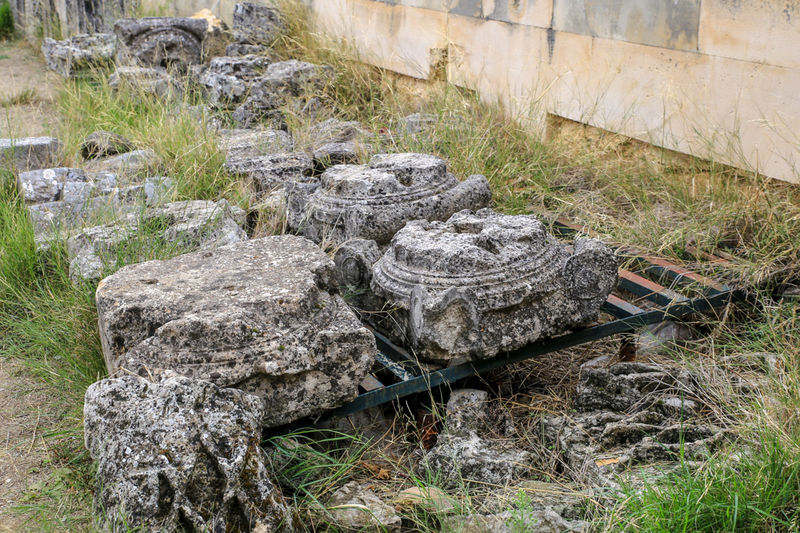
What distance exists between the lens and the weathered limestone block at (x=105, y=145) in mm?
5855

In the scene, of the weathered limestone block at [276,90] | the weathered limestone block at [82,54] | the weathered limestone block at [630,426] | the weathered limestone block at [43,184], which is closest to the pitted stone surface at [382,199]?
the weathered limestone block at [630,426]

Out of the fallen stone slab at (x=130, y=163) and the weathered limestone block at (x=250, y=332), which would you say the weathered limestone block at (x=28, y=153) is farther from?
the weathered limestone block at (x=250, y=332)

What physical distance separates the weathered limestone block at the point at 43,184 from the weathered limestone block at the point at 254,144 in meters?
0.95

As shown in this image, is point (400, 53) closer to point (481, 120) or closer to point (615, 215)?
point (481, 120)

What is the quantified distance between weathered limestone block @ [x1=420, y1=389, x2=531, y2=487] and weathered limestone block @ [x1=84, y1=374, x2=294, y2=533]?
611mm

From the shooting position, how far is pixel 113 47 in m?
8.93

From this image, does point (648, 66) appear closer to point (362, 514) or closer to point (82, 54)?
point (362, 514)

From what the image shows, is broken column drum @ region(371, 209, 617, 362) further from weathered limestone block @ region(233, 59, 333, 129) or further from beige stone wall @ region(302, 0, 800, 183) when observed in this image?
weathered limestone block @ region(233, 59, 333, 129)

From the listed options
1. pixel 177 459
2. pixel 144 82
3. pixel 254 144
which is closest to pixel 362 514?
pixel 177 459

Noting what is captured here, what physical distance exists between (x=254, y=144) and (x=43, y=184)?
1.35 m

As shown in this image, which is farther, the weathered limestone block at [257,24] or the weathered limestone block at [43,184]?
the weathered limestone block at [257,24]

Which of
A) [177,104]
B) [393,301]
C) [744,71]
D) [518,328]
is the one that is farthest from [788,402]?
[177,104]

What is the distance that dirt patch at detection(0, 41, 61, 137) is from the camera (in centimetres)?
686

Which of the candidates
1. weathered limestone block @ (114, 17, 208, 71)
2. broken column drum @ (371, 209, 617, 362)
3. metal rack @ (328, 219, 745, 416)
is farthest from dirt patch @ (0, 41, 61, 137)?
metal rack @ (328, 219, 745, 416)
